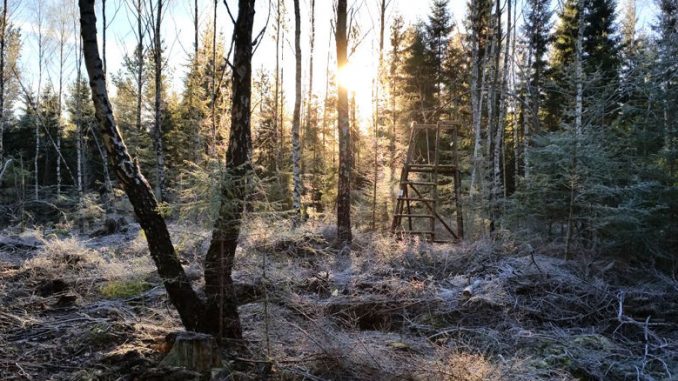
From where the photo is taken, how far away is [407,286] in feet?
19.9

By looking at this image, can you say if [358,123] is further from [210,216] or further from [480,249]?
[210,216]

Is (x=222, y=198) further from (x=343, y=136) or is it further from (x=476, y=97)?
(x=476, y=97)

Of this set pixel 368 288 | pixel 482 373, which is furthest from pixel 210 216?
pixel 368 288

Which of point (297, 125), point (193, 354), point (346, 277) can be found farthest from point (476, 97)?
point (193, 354)

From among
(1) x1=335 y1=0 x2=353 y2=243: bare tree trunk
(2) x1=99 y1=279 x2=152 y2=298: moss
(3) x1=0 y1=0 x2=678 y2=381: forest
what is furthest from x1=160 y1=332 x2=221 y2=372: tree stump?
(1) x1=335 y1=0 x2=353 y2=243: bare tree trunk

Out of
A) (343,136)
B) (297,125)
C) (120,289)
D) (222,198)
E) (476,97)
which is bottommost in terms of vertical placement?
(120,289)

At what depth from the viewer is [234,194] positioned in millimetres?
3590

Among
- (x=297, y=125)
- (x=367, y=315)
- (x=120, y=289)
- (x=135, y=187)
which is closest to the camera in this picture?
(x=135, y=187)

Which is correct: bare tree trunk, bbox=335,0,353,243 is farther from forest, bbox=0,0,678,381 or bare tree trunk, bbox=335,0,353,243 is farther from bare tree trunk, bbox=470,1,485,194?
bare tree trunk, bbox=470,1,485,194

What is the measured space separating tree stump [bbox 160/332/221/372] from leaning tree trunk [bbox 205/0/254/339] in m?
0.38

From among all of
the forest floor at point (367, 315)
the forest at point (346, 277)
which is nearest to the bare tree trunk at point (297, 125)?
the forest at point (346, 277)

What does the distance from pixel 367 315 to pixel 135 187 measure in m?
3.29

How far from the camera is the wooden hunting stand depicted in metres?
10.0

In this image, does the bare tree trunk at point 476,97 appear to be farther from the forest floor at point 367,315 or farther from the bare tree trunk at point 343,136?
the forest floor at point 367,315
